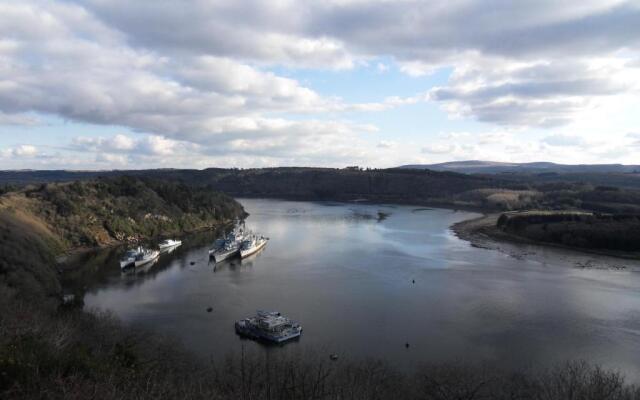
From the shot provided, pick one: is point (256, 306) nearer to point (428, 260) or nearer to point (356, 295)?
point (356, 295)

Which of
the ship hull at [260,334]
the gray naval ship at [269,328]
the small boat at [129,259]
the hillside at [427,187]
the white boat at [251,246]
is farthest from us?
the hillside at [427,187]

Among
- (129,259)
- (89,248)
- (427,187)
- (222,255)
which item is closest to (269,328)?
(129,259)

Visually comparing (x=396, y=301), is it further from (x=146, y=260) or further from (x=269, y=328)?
(x=146, y=260)

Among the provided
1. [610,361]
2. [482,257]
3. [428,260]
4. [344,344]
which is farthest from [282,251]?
[610,361]

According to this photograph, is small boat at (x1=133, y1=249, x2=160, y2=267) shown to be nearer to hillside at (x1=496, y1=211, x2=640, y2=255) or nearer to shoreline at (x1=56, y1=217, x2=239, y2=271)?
shoreline at (x1=56, y1=217, x2=239, y2=271)

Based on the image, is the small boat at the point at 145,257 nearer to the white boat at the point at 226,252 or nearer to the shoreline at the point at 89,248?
the white boat at the point at 226,252

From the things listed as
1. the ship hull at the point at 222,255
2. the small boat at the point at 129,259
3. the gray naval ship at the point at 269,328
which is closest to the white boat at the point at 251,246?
the ship hull at the point at 222,255
